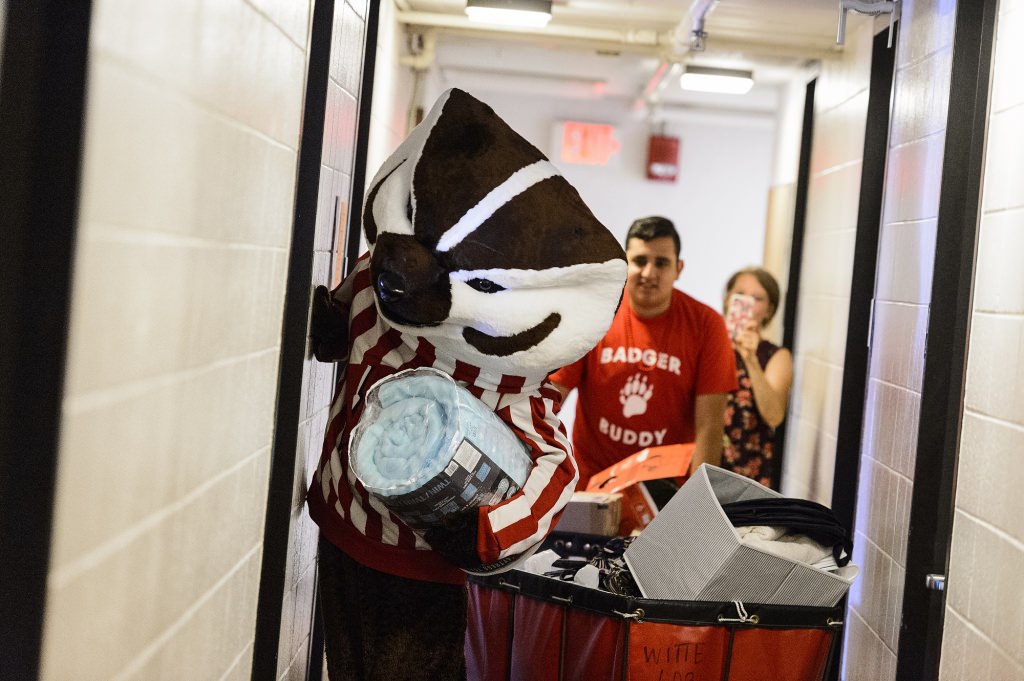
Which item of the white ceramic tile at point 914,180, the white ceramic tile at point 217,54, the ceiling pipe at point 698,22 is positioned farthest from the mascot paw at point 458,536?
the ceiling pipe at point 698,22

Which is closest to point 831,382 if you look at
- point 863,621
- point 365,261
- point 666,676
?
point 863,621

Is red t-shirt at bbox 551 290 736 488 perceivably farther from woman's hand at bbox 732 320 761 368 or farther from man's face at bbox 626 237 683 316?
woman's hand at bbox 732 320 761 368

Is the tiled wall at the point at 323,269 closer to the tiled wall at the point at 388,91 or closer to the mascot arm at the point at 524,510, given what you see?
the mascot arm at the point at 524,510

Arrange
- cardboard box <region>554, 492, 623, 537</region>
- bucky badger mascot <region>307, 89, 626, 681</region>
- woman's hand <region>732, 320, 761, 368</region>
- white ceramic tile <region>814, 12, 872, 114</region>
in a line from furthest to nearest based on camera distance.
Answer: woman's hand <region>732, 320, 761, 368</region> < white ceramic tile <region>814, 12, 872, 114</region> < cardboard box <region>554, 492, 623, 537</region> < bucky badger mascot <region>307, 89, 626, 681</region>

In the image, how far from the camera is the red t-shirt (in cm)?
310

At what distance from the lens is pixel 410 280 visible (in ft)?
4.79

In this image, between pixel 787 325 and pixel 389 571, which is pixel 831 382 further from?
pixel 389 571

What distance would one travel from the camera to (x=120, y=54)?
3.03 feet

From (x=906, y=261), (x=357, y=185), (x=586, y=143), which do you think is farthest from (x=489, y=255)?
(x=586, y=143)

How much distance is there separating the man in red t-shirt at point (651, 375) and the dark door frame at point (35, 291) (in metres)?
2.25

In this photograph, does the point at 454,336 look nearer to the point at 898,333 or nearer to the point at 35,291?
the point at 35,291

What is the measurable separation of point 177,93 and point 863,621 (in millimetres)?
2286

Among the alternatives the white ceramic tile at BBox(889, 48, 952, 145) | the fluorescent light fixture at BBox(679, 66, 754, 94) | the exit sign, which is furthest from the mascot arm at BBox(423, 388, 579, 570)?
the exit sign

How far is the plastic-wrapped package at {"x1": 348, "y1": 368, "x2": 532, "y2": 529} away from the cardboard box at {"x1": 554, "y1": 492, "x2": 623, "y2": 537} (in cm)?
93
